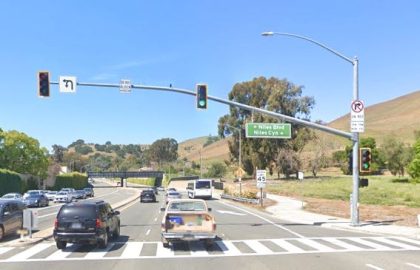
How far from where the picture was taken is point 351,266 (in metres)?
14.7

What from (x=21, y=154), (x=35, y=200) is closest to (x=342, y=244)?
(x=35, y=200)

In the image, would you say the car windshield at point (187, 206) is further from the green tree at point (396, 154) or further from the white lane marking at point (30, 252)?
the green tree at point (396, 154)

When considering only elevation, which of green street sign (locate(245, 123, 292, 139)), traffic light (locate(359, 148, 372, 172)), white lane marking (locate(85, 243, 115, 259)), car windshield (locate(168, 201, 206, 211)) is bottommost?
white lane marking (locate(85, 243, 115, 259))

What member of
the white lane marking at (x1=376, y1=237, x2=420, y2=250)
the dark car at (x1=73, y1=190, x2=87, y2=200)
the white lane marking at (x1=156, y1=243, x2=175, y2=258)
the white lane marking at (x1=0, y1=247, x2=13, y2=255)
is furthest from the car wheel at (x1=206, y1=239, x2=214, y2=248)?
the dark car at (x1=73, y1=190, x2=87, y2=200)

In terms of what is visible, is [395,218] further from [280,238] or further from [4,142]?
[4,142]

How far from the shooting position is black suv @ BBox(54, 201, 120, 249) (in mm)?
18906

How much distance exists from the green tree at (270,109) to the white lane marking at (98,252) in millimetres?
82963

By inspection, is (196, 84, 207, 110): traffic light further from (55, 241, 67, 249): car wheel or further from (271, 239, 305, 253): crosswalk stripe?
(55, 241, 67, 249): car wheel

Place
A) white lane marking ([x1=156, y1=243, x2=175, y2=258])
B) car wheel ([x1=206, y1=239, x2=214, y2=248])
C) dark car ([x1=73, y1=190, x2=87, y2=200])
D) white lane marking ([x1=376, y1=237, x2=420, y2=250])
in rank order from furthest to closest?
dark car ([x1=73, y1=190, x2=87, y2=200]) → white lane marking ([x1=376, y1=237, x2=420, y2=250]) → car wheel ([x1=206, y1=239, x2=214, y2=248]) → white lane marking ([x1=156, y1=243, x2=175, y2=258])

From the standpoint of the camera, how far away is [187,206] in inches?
778

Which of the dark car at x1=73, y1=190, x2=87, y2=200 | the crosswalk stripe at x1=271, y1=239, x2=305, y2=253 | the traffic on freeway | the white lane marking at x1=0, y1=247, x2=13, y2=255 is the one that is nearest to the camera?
the traffic on freeway

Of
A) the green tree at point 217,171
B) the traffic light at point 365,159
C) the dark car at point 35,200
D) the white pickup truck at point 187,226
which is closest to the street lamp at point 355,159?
the traffic light at point 365,159

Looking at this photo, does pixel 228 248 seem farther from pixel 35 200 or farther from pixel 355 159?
pixel 35 200

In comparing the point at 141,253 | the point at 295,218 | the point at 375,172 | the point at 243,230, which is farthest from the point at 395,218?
the point at 375,172
